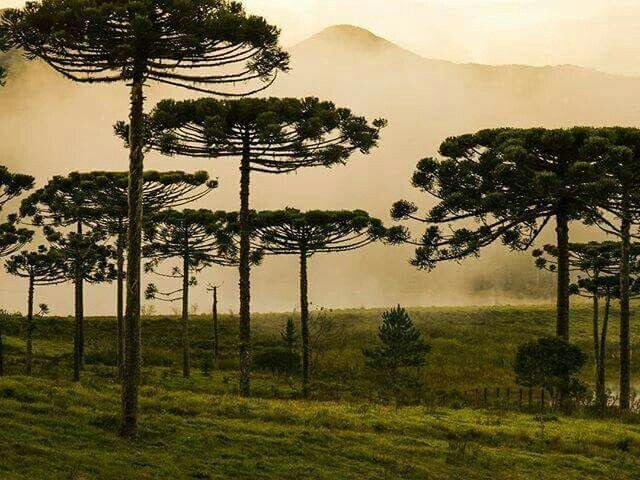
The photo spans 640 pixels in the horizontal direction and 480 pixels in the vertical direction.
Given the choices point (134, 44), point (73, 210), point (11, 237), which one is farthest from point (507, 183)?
point (11, 237)

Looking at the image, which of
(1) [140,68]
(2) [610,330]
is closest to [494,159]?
(1) [140,68]

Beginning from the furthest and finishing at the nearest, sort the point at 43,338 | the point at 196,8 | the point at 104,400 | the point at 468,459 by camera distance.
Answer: the point at 43,338, the point at 104,400, the point at 468,459, the point at 196,8

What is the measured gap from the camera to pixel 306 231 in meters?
34.8

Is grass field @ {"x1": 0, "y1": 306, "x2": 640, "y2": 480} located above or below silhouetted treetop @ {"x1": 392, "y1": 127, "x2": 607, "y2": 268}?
below

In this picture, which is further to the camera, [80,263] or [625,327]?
[80,263]

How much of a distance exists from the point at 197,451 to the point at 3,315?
58.7 meters

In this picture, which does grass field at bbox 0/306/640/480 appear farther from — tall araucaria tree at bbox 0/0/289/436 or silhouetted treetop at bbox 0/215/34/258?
silhouetted treetop at bbox 0/215/34/258

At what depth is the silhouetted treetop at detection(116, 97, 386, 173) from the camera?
79.5ft

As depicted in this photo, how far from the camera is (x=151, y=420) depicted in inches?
729

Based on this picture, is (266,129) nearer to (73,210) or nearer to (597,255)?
(73,210)

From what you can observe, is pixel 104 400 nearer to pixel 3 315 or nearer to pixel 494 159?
pixel 494 159

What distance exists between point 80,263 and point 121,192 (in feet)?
23.0

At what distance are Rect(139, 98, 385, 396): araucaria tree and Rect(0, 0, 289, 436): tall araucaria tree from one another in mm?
7240

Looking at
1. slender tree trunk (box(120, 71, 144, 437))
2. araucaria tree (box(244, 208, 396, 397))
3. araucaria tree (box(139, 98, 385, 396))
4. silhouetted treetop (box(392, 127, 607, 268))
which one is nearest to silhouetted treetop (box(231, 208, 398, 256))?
araucaria tree (box(244, 208, 396, 397))
